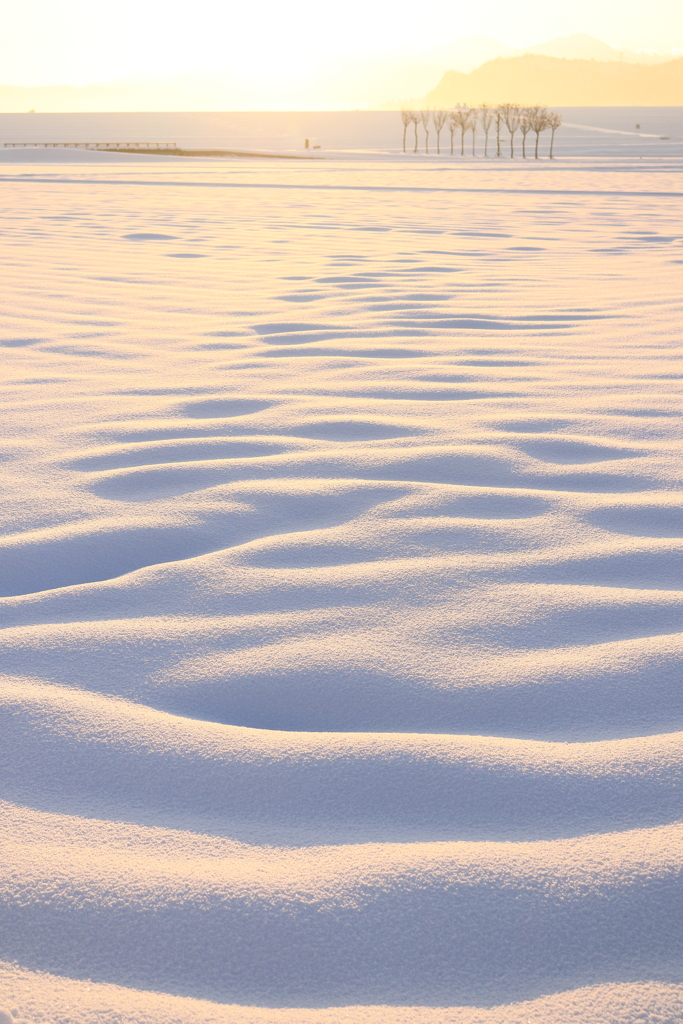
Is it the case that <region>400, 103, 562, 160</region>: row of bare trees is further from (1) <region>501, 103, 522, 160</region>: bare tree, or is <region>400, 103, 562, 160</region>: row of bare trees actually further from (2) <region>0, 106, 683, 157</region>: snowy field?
(2) <region>0, 106, 683, 157</region>: snowy field

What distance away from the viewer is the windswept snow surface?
3.02 ft

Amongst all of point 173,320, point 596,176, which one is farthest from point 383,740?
point 596,176

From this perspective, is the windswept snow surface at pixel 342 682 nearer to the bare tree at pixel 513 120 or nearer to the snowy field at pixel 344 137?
the snowy field at pixel 344 137

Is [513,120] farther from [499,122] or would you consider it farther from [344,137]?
[344,137]

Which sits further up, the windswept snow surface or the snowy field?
the snowy field

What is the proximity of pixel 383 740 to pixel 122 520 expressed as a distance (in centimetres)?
93

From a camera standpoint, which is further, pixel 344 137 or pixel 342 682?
pixel 344 137

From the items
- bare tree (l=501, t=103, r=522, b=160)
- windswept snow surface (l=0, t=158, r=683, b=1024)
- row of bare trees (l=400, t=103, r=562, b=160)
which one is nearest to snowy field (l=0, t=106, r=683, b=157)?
row of bare trees (l=400, t=103, r=562, b=160)

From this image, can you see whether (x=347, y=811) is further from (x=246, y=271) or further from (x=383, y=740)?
(x=246, y=271)

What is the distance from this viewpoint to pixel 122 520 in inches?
76.5

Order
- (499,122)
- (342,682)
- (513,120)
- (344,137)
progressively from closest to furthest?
(342,682) → (499,122) → (513,120) → (344,137)

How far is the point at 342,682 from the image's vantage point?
4.52 feet

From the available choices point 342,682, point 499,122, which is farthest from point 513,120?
point 342,682

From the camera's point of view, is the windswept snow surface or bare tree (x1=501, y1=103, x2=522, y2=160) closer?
the windswept snow surface
